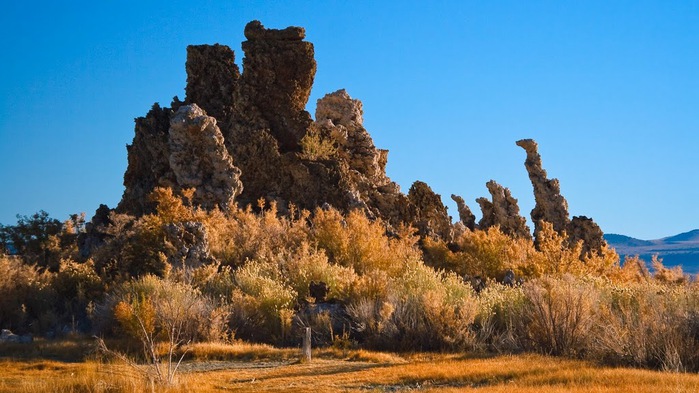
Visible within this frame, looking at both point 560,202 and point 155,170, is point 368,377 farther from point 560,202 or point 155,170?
point 560,202

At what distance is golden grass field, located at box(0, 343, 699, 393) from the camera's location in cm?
1116

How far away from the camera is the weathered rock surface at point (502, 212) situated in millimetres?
35469

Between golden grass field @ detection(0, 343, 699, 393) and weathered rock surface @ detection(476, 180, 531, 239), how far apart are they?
20410 millimetres

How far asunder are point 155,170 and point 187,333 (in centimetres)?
1341

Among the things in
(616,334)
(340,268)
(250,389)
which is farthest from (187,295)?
(616,334)

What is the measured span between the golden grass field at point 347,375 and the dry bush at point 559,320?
104cm

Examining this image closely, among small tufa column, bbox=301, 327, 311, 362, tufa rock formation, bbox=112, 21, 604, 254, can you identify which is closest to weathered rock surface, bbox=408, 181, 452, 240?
tufa rock formation, bbox=112, 21, 604, 254

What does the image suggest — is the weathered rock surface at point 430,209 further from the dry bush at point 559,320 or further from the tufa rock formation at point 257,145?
the dry bush at point 559,320

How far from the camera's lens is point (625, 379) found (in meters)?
11.3

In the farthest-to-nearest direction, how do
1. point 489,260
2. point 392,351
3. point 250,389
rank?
point 489,260
point 392,351
point 250,389

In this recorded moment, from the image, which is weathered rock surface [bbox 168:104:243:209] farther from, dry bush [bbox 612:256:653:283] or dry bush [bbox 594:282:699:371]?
dry bush [bbox 594:282:699:371]

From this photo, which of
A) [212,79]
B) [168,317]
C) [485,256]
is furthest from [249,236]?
[212,79]

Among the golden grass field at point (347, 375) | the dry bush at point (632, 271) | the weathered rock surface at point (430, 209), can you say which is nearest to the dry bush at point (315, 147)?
the weathered rock surface at point (430, 209)

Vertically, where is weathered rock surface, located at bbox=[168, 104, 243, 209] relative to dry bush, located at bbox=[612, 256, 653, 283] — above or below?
above
